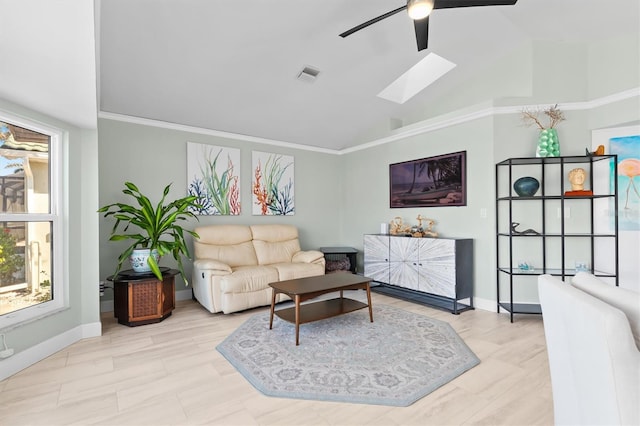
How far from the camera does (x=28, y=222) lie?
2.67m

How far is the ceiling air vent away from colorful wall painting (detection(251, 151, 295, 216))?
1.53m

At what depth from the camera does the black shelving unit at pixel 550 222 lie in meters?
3.54

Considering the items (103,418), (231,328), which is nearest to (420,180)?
(231,328)

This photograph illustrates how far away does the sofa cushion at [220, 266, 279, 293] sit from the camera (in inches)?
142

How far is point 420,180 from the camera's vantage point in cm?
469

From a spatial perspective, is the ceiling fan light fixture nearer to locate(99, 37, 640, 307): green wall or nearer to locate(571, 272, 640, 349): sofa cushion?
locate(571, 272, 640, 349): sofa cushion

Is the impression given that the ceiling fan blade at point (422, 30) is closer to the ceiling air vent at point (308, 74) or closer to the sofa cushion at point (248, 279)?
the ceiling air vent at point (308, 74)

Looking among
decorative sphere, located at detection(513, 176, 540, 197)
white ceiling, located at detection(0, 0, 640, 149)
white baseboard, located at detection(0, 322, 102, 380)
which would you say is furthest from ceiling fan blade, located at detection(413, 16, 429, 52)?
white baseboard, located at detection(0, 322, 102, 380)

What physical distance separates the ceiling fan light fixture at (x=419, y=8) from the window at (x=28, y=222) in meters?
3.07

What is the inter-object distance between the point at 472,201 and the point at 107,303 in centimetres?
461

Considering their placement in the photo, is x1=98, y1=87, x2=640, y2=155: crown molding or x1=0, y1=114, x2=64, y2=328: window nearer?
x1=0, y1=114, x2=64, y2=328: window

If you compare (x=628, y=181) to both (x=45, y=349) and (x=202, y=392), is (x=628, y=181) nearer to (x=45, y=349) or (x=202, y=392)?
(x=202, y=392)

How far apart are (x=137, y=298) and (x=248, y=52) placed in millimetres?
2778

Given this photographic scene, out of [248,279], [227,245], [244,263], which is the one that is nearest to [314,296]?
[248,279]
